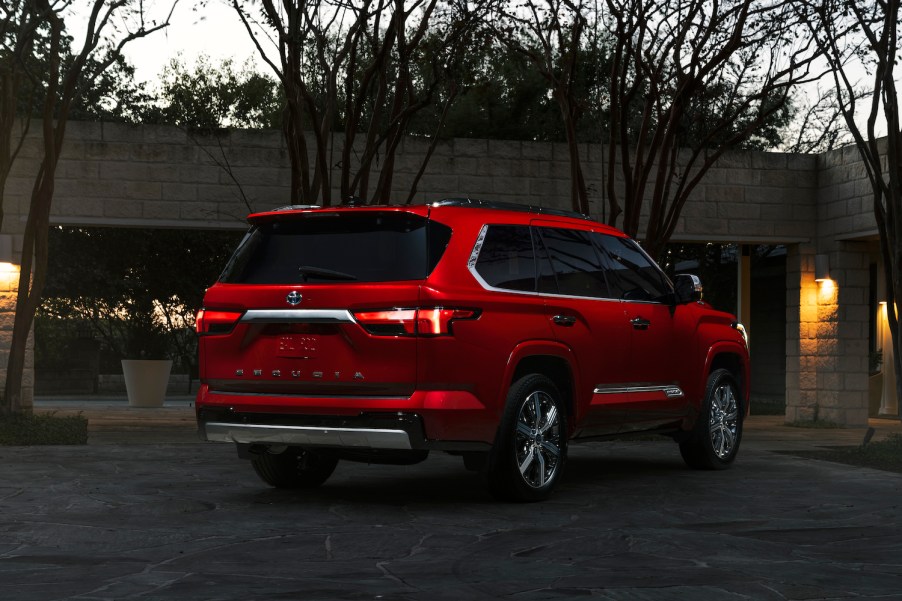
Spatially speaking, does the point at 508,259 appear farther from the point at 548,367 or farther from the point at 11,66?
the point at 11,66

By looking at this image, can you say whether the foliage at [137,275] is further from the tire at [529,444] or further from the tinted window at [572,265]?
the tire at [529,444]

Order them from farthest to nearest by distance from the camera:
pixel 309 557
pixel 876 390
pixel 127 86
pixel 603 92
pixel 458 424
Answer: pixel 127 86
pixel 603 92
pixel 876 390
pixel 458 424
pixel 309 557

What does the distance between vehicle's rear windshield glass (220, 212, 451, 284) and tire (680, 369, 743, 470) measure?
3494 mm

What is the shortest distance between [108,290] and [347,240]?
65.4 ft

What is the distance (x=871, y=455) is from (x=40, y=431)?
26.3 feet

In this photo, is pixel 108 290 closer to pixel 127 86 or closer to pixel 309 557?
pixel 127 86

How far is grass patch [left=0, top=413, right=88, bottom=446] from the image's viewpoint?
11.9 m

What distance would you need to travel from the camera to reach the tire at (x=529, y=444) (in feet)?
24.7

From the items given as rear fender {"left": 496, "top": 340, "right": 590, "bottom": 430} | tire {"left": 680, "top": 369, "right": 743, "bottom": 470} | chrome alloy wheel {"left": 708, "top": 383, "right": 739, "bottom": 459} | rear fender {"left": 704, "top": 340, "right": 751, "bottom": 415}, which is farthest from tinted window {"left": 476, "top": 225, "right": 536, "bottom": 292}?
chrome alloy wheel {"left": 708, "top": 383, "right": 739, "bottom": 459}

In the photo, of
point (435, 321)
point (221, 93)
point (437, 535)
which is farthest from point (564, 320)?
point (221, 93)

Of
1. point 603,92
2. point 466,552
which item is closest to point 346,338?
point 466,552

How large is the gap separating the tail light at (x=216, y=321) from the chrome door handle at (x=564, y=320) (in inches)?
76.8

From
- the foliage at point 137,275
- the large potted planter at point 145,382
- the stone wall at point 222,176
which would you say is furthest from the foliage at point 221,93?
the stone wall at point 222,176

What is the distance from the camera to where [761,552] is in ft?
20.0
